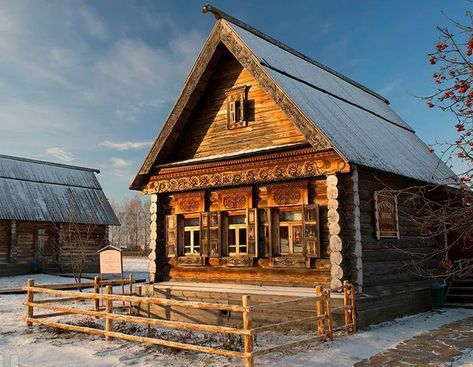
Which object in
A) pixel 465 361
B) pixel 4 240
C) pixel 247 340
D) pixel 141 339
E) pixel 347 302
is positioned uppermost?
pixel 4 240

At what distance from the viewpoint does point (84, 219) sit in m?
32.8

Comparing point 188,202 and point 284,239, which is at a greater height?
point 188,202

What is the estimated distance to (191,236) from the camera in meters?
15.0

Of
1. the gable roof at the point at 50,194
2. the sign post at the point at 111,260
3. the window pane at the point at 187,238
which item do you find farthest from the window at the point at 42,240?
the window pane at the point at 187,238

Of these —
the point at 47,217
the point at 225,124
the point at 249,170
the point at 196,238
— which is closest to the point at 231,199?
the point at 249,170

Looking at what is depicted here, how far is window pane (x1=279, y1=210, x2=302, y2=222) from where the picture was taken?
1267 cm

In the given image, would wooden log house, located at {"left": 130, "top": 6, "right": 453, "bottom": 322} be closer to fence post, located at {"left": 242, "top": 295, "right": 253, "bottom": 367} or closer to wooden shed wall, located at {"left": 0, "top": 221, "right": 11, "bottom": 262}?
fence post, located at {"left": 242, "top": 295, "right": 253, "bottom": 367}

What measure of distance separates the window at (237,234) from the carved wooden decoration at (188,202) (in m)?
1.15

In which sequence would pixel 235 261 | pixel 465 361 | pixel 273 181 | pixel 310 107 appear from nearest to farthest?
pixel 465 361
pixel 310 107
pixel 273 181
pixel 235 261

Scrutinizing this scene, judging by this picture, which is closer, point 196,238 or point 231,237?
point 231,237

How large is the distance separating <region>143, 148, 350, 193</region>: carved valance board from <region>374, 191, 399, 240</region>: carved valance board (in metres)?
1.79

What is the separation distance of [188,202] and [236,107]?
3.40 metres

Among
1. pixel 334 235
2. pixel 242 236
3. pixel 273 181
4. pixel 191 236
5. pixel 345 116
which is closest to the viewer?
pixel 334 235

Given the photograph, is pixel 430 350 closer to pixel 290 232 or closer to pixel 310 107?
pixel 290 232
